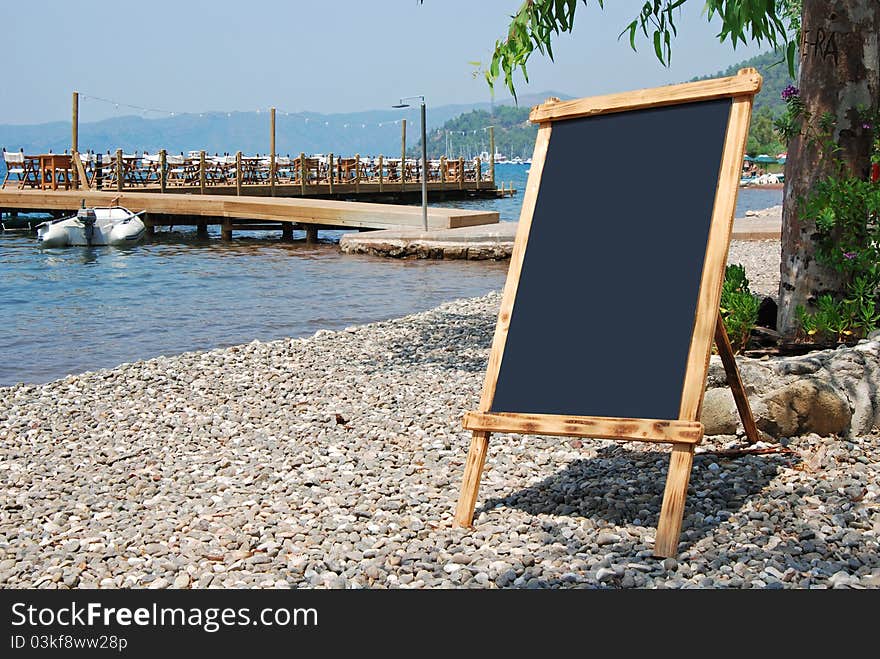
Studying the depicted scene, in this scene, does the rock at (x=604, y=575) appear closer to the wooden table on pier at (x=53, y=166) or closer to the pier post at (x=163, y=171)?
the pier post at (x=163, y=171)

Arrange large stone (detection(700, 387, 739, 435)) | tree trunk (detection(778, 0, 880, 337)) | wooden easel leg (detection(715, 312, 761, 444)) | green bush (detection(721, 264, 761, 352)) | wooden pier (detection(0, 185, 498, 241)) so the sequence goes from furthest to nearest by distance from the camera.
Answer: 1. wooden pier (detection(0, 185, 498, 241))
2. green bush (detection(721, 264, 761, 352))
3. tree trunk (detection(778, 0, 880, 337))
4. large stone (detection(700, 387, 739, 435))
5. wooden easel leg (detection(715, 312, 761, 444))

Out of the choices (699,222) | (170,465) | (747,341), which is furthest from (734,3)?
(170,465)

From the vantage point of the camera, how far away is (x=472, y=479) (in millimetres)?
3850

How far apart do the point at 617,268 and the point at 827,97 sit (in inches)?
101

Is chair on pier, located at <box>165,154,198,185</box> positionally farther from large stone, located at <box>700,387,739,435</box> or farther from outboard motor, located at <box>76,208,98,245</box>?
large stone, located at <box>700,387,739,435</box>

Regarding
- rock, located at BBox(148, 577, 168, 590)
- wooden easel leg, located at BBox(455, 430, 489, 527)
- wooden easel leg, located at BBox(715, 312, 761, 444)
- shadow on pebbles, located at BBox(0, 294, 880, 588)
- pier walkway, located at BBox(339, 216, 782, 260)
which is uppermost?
pier walkway, located at BBox(339, 216, 782, 260)

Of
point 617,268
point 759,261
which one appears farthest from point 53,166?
point 617,268

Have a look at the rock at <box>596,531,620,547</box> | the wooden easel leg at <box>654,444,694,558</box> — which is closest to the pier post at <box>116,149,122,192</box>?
the rock at <box>596,531,620,547</box>

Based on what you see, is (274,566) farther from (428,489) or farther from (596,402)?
(596,402)

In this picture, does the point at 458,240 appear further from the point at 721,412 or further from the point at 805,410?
the point at 805,410

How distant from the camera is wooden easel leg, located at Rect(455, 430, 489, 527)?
385 centimetres

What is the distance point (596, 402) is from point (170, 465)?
8.63 ft

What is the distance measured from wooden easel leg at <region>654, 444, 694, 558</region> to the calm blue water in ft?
24.9

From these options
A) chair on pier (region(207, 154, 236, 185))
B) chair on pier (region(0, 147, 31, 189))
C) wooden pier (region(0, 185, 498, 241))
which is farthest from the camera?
chair on pier (region(207, 154, 236, 185))
